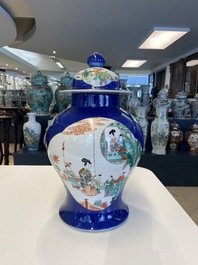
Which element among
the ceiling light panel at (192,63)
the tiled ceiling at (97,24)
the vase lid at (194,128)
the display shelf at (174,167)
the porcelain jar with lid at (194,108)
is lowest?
the display shelf at (174,167)

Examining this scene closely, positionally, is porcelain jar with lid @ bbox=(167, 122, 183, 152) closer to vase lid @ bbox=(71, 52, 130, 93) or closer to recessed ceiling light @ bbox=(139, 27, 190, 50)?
vase lid @ bbox=(71, 52, 130, 93)

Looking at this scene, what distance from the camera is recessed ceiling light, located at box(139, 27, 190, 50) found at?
3564mm

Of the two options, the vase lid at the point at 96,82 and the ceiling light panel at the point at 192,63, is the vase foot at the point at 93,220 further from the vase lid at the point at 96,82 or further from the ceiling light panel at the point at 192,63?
the ceiling light panel at the point at 192,63

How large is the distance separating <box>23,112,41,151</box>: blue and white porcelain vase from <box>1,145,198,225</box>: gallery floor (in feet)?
4.71

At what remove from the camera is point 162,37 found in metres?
4.08

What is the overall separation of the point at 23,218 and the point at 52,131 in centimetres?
23

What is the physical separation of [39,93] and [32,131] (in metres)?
0.38

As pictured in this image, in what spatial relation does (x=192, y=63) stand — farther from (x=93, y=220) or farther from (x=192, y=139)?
(x=93, y=220)

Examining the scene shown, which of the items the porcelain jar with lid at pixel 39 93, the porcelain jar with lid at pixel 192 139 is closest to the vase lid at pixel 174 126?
the porcelain jar with lid at pixel 192 139

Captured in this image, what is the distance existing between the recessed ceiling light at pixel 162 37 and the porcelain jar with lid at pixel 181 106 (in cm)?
169

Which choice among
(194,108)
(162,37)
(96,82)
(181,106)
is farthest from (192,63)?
(96,82)

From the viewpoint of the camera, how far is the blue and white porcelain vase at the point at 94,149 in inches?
17.0

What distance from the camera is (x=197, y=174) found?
2295 millimetres

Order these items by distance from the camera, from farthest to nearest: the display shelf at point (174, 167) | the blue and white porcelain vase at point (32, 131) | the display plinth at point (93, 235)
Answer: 1. the display shelf at point (174, 167)
2. the blue and white porcelain vase at point (32, 131)
3. the display plinth at point (93, 235)
